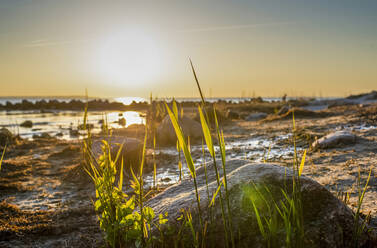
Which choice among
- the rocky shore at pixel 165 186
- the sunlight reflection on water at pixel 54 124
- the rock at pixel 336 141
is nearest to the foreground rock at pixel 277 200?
the rocky shore at pixel 165 186

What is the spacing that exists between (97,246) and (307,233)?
1840 mm

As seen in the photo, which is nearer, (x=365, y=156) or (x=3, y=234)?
(x=3, y=234)

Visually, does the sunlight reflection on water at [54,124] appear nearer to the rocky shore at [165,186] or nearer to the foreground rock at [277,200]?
the rocky shore at [165,186]

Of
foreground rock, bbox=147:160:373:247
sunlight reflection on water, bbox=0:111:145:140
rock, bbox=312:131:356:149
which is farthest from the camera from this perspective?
sunlight reflection on water, bbox=0:111:145:140

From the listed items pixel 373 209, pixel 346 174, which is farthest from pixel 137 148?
pixel 373 209

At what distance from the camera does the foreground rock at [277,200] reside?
1703 millimetres

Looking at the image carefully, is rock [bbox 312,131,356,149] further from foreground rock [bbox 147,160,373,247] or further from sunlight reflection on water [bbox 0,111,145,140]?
sunlight reflection on water [bbox 0,111,145,140]

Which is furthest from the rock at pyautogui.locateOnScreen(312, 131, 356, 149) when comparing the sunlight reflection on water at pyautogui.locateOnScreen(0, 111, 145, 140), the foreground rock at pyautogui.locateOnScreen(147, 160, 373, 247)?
the sunlight reflection on water at pyautogui.locateOnScreen(0, 111, 145, 140)

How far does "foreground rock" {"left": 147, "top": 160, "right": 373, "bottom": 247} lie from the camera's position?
5.59 ft

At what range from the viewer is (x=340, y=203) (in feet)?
6.27

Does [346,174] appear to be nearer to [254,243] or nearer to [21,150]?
[254,243]

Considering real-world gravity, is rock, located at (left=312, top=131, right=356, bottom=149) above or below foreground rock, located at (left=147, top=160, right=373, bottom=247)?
below

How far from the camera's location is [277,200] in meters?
1.87

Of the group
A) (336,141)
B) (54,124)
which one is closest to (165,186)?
(336,141)
